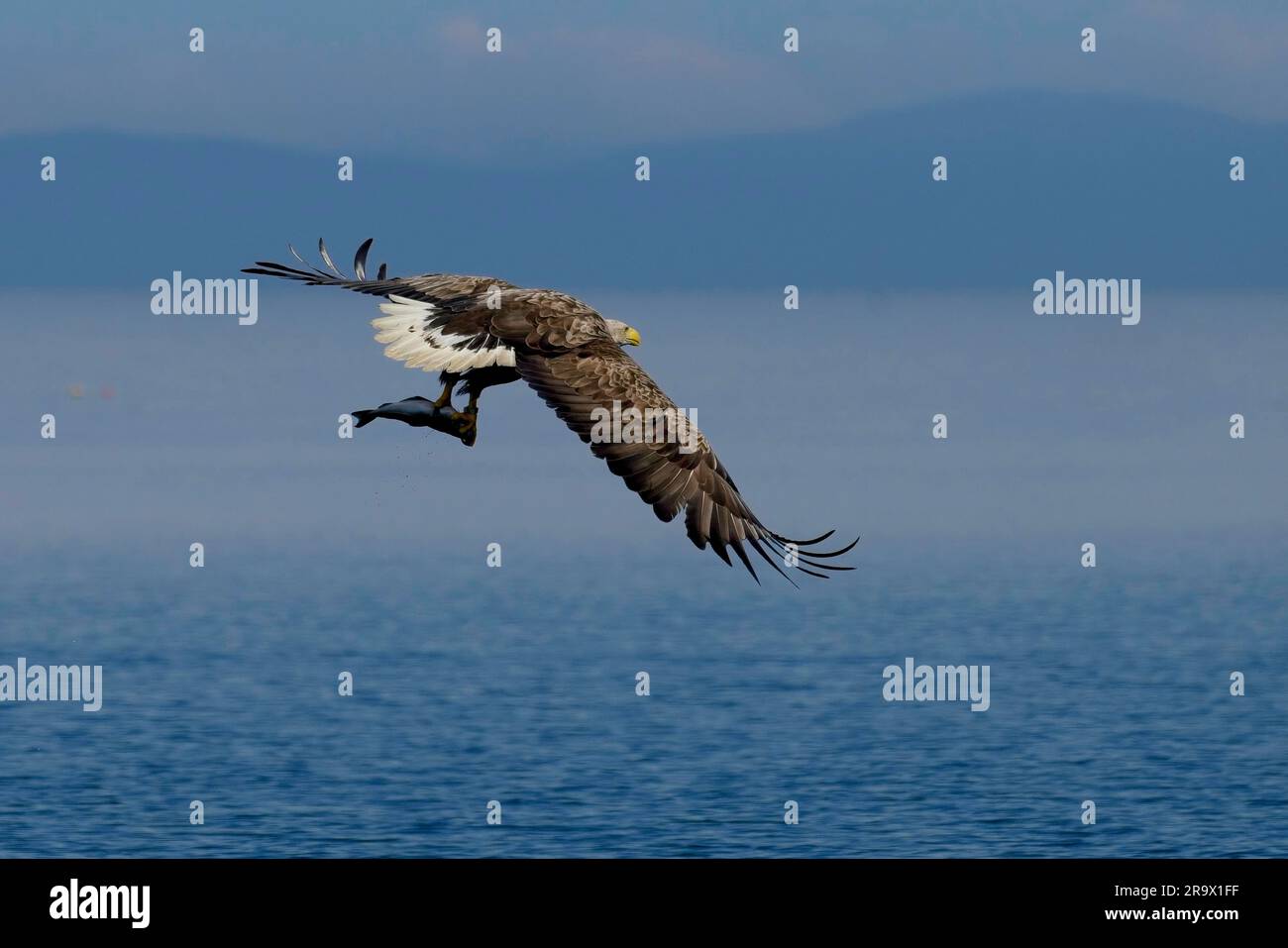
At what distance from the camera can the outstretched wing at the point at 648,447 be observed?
18672mm

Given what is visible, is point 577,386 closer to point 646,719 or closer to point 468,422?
point 468,422

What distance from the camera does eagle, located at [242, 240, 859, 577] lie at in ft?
61.2

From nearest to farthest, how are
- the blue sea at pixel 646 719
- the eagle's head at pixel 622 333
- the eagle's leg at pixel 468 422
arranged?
the eagle's leg at pixel 468 422 < the eagle's head at pixel 622 333 < the blue sea at pixel 646 719

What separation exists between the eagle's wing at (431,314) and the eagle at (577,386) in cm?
2

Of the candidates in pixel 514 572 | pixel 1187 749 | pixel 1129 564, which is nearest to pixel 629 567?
pixel 514 572

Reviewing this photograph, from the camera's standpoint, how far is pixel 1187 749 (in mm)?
37469

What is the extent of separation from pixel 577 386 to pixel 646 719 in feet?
71.0

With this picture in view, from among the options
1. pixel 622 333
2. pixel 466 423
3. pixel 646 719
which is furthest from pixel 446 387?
pixel 646 719

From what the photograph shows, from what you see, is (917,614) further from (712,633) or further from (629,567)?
(629,567)

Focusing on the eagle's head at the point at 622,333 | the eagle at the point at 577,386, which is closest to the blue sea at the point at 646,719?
the eagle's head at the point at 622,333

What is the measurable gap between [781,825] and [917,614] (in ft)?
74.2

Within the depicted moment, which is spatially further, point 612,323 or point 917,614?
point 917,614

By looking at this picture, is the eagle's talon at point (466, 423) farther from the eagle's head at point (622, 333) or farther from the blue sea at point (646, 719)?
the blue sea at point (646, 719)

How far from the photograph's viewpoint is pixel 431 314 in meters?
19.7
